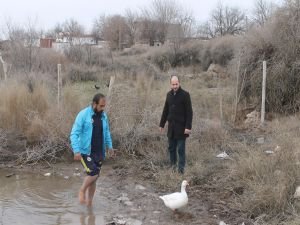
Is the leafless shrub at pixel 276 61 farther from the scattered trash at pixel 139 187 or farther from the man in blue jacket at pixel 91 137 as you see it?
the man in blue jacket at pixel 91 137

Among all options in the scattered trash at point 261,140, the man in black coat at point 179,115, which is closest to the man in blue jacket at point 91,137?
the man in black coat at point 179,115

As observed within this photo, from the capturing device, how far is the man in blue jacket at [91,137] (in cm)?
665

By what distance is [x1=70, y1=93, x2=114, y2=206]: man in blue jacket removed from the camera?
6.65 metres

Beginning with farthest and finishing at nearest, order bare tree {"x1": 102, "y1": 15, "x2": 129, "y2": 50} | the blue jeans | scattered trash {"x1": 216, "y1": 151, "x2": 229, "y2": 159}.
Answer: bare tree {"x1": 102, "y1": 15, "x2": 129, "y2": 50} → scattered trash {"x1": 216, "y1": 151, "x2": 229, "y2": 159} → the blue jeans

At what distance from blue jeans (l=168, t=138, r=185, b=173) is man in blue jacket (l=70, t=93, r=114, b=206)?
1.84 m

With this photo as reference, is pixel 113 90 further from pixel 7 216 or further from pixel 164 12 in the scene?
pixel 164 12

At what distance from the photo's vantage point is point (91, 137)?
687 cm

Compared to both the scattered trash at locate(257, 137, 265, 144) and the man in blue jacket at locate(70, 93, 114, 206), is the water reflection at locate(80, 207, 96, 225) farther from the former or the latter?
the scattered trash at locate(257, 137, 265, 144)

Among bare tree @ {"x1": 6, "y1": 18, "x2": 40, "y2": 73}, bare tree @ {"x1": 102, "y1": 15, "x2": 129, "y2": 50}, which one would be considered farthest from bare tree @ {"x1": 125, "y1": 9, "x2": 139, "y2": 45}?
bare tree @ {"x1": 6, "y1": 18, "x2": 40, "y2": 73}

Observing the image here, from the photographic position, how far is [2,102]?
37.7ft

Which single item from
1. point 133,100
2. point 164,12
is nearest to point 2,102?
point 133,100

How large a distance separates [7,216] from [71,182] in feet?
7.44

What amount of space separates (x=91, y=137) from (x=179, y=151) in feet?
7.32

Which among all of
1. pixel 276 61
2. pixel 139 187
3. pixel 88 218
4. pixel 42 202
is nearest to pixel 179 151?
pixel 139 187
